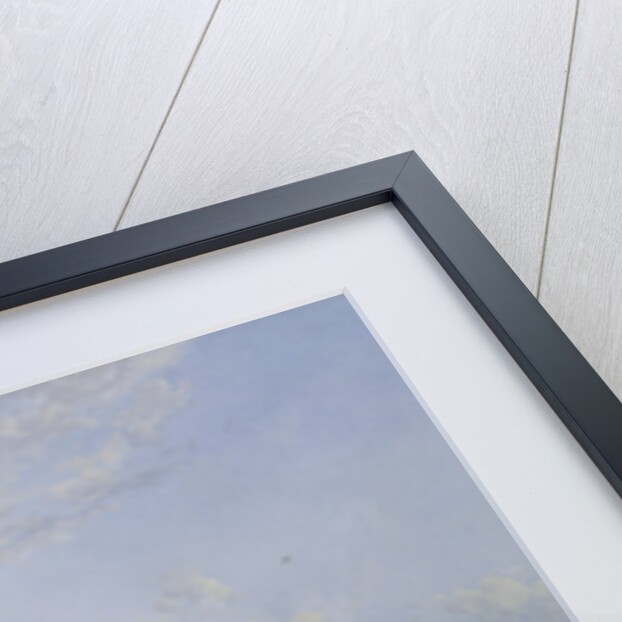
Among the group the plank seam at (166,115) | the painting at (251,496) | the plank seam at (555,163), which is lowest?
the painting at (251,496)

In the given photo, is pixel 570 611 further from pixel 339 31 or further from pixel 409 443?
pixel 339 31

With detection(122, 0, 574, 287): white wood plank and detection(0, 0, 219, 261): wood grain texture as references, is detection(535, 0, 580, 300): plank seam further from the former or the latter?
detection(0, 0, 219, 261): wood grain texture

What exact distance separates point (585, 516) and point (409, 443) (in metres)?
0.09

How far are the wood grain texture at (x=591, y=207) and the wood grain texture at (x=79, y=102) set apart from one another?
262mm

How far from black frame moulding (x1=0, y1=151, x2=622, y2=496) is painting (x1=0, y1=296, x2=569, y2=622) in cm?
5

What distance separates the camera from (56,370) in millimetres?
444

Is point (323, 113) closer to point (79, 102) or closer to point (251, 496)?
point (79, 102)

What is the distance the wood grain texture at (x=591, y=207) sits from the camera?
0.46 m

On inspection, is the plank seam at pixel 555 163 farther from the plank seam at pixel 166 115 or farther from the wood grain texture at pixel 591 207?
the plank seam at pixel 166 115

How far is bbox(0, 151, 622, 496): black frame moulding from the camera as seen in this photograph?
43 cm

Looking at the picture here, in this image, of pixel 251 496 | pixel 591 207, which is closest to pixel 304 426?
pixel 251 496

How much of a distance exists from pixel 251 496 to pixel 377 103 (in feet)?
0.93

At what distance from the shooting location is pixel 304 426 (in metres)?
0.43

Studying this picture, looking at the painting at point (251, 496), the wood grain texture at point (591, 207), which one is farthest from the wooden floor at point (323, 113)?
the painting at point (251, 496)
